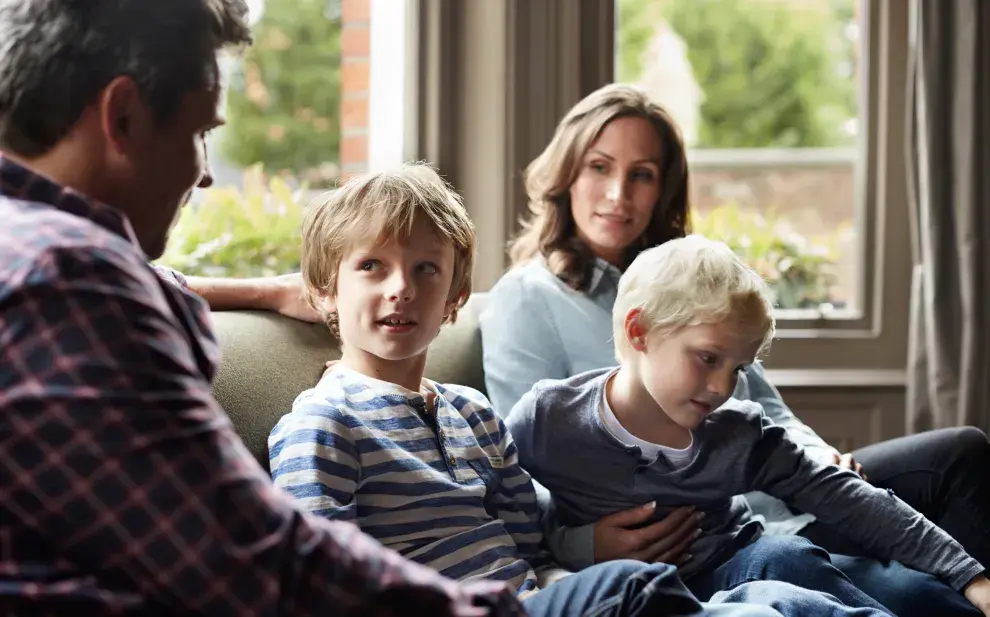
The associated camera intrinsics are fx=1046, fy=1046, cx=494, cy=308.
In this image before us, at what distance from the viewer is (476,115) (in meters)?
2.77

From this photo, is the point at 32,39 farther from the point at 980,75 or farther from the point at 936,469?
the point at 980,75

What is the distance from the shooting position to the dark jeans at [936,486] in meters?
1.79

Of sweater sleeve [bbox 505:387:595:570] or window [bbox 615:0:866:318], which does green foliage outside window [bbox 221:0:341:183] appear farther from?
sweater sleeve [bbox 505:387:595:570]

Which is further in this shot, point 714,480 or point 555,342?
point 555,342

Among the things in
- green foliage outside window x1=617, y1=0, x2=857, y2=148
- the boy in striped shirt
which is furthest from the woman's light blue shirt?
green foliage outside window x1=617, y1=0, x2=857, y2=148

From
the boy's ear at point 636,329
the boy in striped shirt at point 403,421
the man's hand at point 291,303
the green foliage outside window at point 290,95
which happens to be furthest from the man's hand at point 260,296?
the green foliage outside window at point 290,95

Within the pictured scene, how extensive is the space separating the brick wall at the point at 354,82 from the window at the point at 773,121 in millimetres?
700

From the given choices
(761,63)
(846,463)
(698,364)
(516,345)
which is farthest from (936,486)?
(761,63)

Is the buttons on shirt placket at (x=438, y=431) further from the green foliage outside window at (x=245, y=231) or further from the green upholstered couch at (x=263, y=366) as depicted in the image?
the green foliage outside window at (x=245, y=231)

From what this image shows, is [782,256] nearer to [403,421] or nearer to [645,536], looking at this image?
[645,536]

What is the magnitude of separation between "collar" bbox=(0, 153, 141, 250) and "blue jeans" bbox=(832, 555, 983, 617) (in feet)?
4.29

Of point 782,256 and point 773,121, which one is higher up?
point 773,121

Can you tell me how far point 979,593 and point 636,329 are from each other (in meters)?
0.66

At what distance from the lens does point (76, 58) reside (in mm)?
833
